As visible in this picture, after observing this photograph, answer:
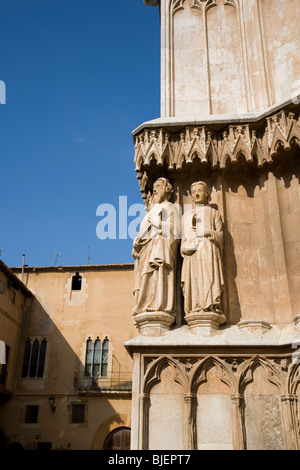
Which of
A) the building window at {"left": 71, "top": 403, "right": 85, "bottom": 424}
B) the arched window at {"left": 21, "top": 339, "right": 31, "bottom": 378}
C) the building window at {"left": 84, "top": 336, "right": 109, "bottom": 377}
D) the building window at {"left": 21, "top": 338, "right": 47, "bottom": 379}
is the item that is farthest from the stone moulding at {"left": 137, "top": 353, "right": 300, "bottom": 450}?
the arched window at {"left": 21, "top": 339, "right": 31, "bottom": 378}

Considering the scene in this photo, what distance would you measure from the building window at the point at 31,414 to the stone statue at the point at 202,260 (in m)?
25.4

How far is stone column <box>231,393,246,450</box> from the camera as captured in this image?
5596 millimetres

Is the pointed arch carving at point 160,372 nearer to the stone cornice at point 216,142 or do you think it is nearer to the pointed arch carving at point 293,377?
the pointed arch carving at point 293,377

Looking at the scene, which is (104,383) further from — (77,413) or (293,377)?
(293,377)

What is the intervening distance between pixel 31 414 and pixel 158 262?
2564 cm

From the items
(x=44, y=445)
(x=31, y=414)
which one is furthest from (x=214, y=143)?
(x=31, y=414)

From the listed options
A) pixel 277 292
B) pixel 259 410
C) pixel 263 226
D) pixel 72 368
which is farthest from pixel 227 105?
pixel 72 368

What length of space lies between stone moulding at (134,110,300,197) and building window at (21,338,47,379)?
25149mm

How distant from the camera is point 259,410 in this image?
5.79m

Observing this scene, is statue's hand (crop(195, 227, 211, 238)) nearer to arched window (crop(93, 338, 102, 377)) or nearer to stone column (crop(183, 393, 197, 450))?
stone column (crop(183, 393, 197, 450))

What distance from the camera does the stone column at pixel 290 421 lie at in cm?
553


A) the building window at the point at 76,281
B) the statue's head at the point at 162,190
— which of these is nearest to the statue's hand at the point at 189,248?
the statue's head at the point at 162,190
